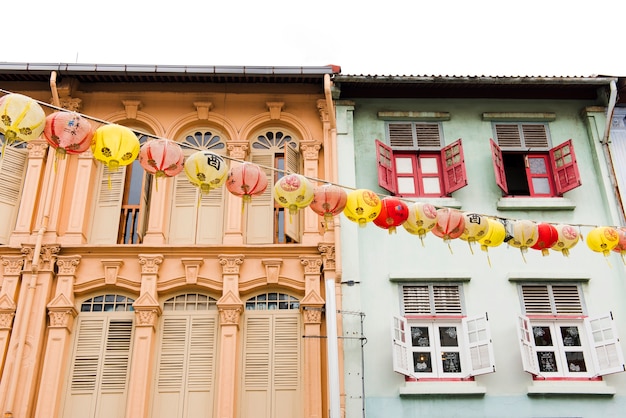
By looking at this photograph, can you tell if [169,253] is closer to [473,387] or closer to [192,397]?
[192,397]

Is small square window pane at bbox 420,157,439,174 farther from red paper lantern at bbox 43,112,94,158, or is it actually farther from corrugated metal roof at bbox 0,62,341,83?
red paper lantern at bbox 43,112,94,158

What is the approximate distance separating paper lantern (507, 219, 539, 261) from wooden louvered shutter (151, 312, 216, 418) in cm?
455

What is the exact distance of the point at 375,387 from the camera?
31.7 ft

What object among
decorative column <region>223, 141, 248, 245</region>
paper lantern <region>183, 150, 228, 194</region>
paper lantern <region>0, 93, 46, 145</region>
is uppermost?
decorative column <region>223, 141, 248, 245</region>

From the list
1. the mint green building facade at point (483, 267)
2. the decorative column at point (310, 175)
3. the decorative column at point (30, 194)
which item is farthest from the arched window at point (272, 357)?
the decorative column at point (30, 194)

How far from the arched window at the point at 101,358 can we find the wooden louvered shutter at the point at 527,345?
564cm

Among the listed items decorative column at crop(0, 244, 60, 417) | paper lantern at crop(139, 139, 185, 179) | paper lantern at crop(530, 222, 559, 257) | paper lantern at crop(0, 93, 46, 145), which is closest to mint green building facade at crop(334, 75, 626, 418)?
paper lantern at crop(530, 222, 559, 257)

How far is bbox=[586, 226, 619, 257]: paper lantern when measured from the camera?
30.5ft

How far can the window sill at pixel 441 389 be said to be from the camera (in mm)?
9555

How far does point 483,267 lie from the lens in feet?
34.9

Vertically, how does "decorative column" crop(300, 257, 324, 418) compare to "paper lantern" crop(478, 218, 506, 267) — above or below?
below

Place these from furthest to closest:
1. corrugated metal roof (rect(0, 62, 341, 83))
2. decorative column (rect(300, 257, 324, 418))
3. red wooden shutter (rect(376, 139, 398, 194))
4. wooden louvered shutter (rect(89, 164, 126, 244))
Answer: corrugated metal roof (rect(0, 62, 341, 83))
red wooden shutter (rect(376, 139, 398, 194))
wooden louvered shutter (rect(89, 164, 126, 244))
decorative column (rect(300, 257, 324, 418))

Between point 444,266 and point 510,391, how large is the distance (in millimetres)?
2050

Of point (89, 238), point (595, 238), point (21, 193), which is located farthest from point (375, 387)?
point (21, 193)
